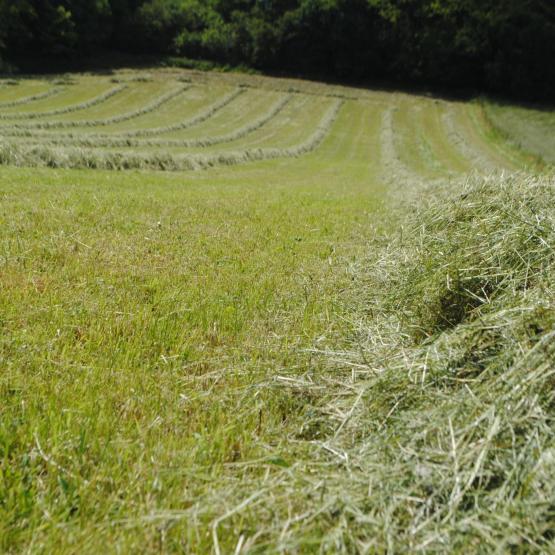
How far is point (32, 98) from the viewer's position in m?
33.4

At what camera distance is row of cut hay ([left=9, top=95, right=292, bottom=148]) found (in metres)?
18.2

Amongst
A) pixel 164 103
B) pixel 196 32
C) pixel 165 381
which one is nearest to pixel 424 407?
pixel 165 381

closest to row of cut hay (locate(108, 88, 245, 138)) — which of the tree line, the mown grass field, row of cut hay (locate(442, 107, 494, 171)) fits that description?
row of cut hay (locate(442, 107, 494, 171))

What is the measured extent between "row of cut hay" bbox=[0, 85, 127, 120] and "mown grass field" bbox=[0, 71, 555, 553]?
→ 23.0 metres

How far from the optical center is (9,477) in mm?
1947

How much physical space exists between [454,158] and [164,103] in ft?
72.1

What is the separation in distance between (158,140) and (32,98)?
15212mm

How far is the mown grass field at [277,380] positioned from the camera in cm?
181

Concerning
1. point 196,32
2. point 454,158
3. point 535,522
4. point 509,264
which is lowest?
point 454,158

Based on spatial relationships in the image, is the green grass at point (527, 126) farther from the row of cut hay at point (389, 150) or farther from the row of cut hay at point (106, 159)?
the row of cut hay at point (106, 159)

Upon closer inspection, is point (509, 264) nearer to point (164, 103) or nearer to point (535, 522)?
point (535, 522)

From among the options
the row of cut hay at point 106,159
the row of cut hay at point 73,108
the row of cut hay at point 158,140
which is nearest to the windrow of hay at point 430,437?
the row of cut hay at point 106,159

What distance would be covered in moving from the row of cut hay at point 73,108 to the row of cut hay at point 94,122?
2.20 meters

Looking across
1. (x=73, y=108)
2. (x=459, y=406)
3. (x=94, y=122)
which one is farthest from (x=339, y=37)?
(x=459, y=406)
